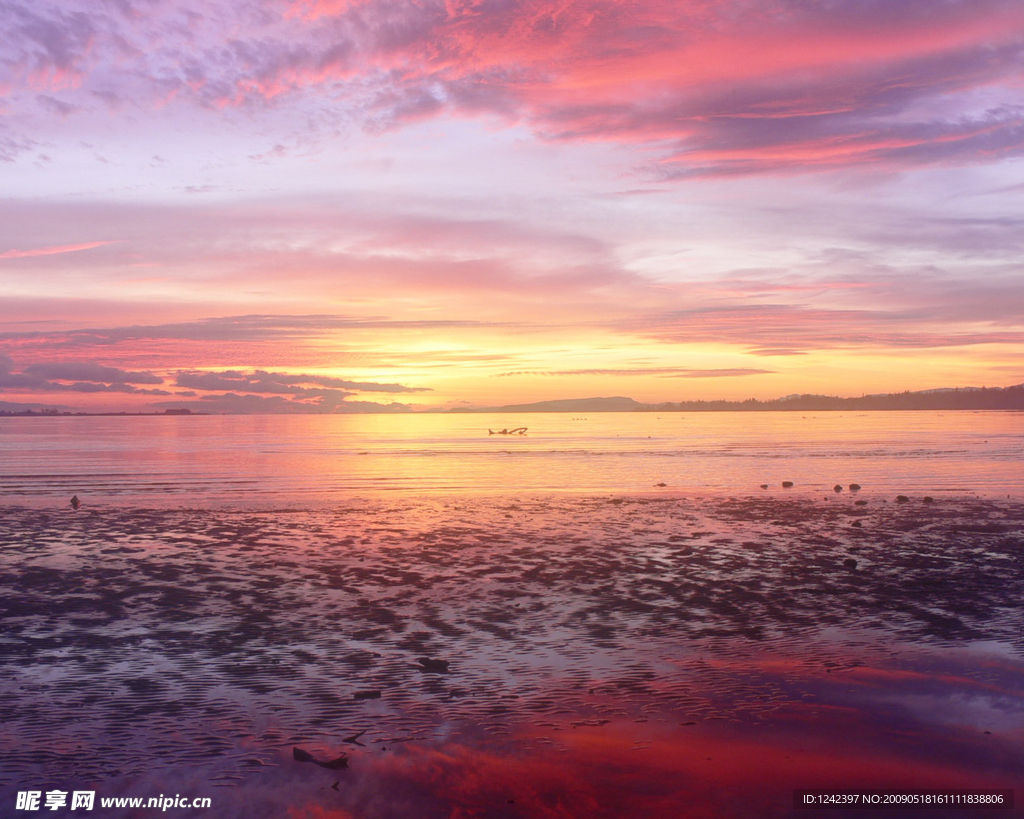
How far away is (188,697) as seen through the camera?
9.42m

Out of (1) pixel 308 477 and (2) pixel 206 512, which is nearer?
(2) pixel 206 512

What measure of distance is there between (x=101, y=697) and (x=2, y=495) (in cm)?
2972

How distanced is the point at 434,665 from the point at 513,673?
3.47 ft

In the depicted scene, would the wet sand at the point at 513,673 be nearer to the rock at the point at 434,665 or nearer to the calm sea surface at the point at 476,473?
the rock at the point at 434,665

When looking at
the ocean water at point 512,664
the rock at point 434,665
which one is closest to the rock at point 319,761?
the ocean water at point 512,664

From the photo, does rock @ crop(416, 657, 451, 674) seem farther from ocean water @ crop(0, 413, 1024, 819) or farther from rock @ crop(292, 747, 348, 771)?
rock @ crop(292, 747, 348, 771)

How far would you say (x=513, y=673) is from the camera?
10.3 meters

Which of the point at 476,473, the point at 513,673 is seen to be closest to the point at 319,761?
the point at 513,673

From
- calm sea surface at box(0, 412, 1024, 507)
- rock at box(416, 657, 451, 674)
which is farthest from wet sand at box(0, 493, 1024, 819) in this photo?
calm sea surface at box(0, 412, 1024, 507)

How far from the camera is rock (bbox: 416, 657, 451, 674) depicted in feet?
34.0

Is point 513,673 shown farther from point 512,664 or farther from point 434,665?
point 434,665

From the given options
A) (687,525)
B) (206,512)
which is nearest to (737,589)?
(687,525)

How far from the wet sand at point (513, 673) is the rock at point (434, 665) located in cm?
4

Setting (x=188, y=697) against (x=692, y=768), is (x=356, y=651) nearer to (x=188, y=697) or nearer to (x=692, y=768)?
(x=188, y=697)
